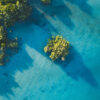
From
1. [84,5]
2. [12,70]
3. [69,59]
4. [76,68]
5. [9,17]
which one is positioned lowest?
[12,70]

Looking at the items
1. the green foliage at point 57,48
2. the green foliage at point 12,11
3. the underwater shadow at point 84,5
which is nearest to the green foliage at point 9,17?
the green foliage at point 12,11

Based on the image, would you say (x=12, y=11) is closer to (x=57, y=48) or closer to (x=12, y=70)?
(x=57, y=48)

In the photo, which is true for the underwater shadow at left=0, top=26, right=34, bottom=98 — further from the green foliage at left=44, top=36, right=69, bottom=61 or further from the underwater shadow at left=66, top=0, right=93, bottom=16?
the underwater shadow at left=66, top=0, right=93, bottom=16

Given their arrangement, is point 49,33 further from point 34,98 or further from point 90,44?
point 34,98

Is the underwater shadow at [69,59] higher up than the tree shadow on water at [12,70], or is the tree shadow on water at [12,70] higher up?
the underwater shadow at [69,59]

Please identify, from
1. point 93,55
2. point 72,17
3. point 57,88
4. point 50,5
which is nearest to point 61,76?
point 57,88

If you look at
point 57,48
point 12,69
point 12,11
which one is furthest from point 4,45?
point 57,48

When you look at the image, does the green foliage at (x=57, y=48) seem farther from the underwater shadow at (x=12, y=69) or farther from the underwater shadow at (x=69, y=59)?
the underwater shadow at (x=12, y=69)
